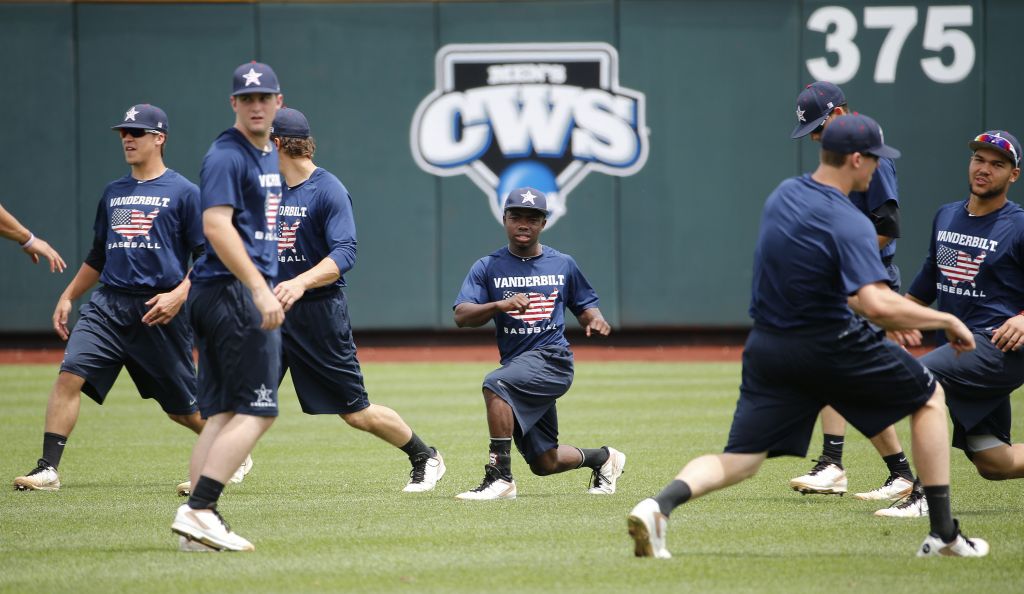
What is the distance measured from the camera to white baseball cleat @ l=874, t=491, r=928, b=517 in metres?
7.21

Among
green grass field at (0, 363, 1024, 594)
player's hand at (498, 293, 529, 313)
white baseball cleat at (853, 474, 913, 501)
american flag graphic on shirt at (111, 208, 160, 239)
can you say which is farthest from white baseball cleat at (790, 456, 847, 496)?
american flag graphic on shirt at (111, 208, 160, 239)

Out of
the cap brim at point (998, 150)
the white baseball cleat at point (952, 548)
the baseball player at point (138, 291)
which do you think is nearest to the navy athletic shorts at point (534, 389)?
the baseball player at point (138, 291)

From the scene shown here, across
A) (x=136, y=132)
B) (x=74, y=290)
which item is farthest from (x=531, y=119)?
(x=136, y=132)

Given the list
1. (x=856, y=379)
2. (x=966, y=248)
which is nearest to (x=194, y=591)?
(x=856, y=379)

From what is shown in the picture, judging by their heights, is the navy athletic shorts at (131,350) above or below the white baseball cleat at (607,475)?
above

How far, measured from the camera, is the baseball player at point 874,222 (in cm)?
756

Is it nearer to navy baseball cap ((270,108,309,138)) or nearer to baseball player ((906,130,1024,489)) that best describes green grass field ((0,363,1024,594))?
baseball player ((906,130,1024,489))

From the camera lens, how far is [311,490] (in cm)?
833

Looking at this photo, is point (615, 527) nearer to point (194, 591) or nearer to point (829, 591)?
point (829, 591)

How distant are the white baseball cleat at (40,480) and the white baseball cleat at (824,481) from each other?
187 inches

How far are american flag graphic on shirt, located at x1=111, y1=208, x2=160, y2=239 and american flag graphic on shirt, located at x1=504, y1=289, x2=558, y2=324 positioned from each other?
2420 mm

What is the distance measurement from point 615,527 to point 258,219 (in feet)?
7.99

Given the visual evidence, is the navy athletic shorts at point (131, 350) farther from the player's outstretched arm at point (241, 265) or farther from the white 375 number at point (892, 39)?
the white 375 number at point (892, 39)

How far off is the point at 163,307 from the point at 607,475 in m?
3.01
